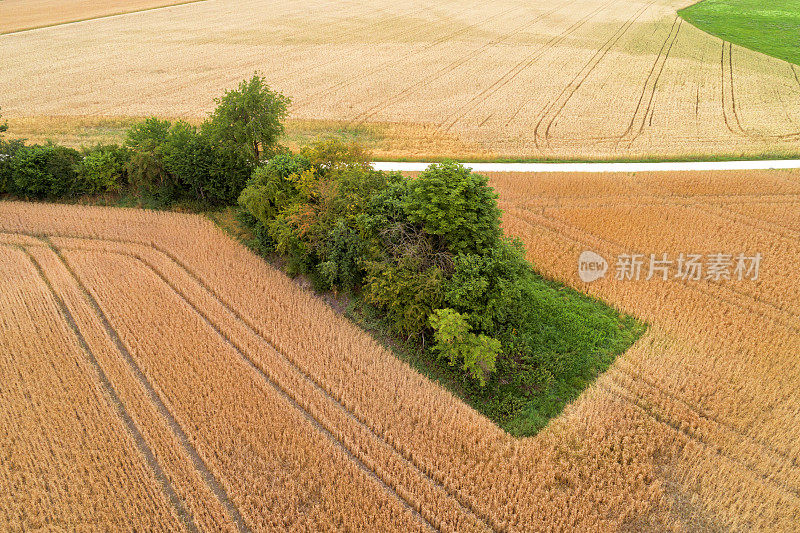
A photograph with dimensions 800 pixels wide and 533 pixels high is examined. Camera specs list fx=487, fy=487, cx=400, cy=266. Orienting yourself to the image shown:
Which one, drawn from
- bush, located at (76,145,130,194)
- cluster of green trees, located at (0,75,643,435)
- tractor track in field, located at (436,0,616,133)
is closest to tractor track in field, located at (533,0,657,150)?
tractor track in field, located at (436,0,616,133)

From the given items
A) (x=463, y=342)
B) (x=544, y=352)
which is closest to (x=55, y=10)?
(x=463, y=342)

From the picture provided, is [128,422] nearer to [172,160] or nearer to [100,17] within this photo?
[172,160]

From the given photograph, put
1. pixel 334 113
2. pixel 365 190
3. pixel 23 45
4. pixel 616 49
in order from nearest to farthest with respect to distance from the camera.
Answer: pixel 365 190 < pixel 334 113 < pixel 616 49 < pixel 23 45

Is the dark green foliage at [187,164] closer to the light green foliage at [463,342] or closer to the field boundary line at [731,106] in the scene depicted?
the light green foliage at [463,342]

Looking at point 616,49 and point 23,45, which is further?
point 23,45

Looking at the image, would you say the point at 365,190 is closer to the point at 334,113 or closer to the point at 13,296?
the point at 13,296

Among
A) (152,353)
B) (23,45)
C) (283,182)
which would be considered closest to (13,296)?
(152,353)

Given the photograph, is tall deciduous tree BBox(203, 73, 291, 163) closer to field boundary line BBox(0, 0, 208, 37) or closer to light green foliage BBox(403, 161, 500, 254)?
light green foliage BBox(403, 161, 500, 254)
